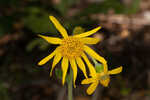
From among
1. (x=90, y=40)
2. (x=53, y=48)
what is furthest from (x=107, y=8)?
(x=90, y=40)

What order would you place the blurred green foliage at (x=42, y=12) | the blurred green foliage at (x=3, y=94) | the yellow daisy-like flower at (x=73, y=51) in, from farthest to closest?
1. the blurred green foliage at (x=42, y=12)
2. the blurred green foliage at (x=3, y=94)
3. the yellow daisy-like flower at (x=73, y=51)

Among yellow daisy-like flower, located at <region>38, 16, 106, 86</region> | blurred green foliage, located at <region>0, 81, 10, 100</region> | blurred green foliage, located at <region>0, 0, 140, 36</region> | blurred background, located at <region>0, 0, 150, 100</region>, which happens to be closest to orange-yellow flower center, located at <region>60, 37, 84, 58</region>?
yellow daisy-like flower, located at <region>38, 16, 106, 86</region>

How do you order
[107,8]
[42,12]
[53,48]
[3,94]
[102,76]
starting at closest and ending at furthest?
[102,76]
[3,94]
[53,48]
[107,8]
[42,12]

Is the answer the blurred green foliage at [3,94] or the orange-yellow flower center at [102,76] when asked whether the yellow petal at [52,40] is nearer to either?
the orange-yellow flower center at [102,76]

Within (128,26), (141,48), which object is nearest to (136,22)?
(128,26)

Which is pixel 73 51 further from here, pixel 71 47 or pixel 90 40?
pixel 90 40

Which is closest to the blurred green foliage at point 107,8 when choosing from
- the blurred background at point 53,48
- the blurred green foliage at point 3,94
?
the blurred background at point 53,48

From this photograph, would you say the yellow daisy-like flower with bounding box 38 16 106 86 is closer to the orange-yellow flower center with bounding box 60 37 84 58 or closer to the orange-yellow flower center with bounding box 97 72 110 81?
the orange-yellow flower center with bounding box 60 37 84 58
